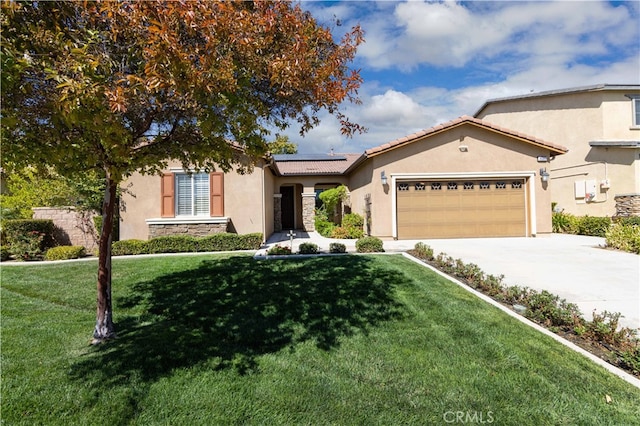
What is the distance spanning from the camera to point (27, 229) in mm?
11242

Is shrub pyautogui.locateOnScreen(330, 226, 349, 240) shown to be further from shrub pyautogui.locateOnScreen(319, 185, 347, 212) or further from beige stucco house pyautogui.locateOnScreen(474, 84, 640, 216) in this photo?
beige stucco house pyautogui.locateOnScreen(474, 84, 640, 216)

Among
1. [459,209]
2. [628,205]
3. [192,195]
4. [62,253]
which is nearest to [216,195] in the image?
[192,195]

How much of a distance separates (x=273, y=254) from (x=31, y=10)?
25.5 feet

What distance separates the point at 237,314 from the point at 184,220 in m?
8.29

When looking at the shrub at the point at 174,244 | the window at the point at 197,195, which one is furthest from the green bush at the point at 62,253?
the window at the point at 197,195

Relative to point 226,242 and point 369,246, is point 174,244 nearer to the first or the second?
point 226,242

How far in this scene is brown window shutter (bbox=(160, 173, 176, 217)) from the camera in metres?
12.7

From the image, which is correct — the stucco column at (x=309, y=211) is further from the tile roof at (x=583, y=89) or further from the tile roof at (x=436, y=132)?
the tile roof at (x=583, y=89)

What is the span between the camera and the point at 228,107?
11.4ft

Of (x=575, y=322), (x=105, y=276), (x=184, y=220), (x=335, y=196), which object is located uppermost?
(x=335, y=196)

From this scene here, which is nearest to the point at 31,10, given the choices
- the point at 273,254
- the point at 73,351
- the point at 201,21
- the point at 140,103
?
the point at 140,103

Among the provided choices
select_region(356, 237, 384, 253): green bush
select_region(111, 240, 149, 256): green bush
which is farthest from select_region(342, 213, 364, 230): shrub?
select_region(111, 240, 149, 256): green bush

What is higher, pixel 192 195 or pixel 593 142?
pixel 593 142

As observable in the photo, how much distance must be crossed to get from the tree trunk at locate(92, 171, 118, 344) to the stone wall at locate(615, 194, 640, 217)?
19.8 m
